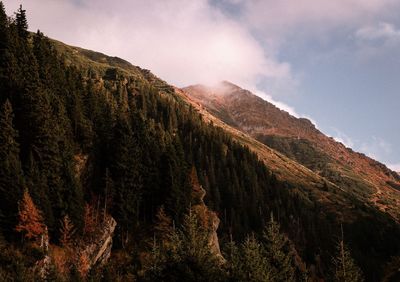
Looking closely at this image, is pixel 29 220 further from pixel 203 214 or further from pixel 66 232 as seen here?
pixel 203 214

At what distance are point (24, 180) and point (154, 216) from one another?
27.7 meters

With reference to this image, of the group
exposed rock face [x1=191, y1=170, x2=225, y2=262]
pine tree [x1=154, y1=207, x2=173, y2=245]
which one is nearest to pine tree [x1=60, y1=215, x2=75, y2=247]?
pine tree [x1=154, y1=207, x2=173, y2=245]

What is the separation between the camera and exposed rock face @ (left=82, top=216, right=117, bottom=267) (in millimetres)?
64000

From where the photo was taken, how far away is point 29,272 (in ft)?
164

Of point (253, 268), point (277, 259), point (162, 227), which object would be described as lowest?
point (162, 227)

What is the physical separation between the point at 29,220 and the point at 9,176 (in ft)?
25.8

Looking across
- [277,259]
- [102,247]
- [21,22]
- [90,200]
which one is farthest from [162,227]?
[21,22]

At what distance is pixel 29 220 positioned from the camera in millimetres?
55875

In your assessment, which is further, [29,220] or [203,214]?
[203,214]

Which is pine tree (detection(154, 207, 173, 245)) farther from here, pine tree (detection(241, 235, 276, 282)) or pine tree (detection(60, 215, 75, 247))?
pine tree (detection(241, 235, 276, 282))

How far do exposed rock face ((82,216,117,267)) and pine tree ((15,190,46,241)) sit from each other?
9.25 m

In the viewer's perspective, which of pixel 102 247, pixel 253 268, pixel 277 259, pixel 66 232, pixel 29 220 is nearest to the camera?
pixel 253 268

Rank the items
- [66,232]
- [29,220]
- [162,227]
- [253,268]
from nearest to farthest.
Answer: [253,268] → [29,220] → [66,232] → [162,227]

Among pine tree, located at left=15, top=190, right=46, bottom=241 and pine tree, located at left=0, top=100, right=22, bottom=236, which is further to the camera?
pine tree, located at left=0, top=100, right=22, bottom=236
